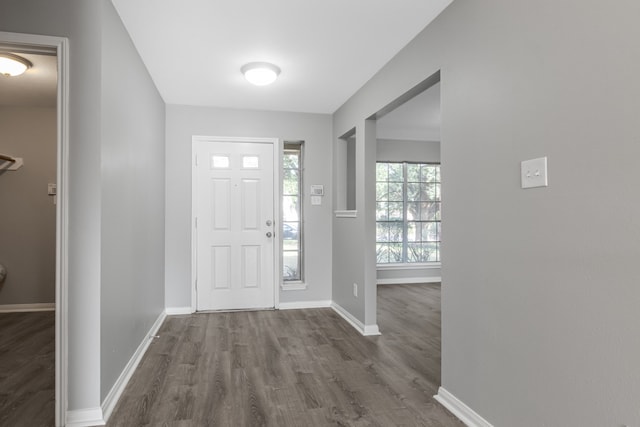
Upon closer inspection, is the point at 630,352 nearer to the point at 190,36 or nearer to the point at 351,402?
the point at 351,402

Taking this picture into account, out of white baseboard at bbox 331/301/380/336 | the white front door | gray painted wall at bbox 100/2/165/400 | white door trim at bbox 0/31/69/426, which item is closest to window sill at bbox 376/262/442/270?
white baseboard at bbox 331/301/380/336

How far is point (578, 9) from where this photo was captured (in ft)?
4.71

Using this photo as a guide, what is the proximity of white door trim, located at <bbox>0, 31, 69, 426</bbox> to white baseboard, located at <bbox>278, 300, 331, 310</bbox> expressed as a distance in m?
2.75

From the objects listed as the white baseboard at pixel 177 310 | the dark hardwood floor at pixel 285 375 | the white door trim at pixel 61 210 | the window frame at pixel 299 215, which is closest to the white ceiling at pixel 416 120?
the window frame at pixel 299 215

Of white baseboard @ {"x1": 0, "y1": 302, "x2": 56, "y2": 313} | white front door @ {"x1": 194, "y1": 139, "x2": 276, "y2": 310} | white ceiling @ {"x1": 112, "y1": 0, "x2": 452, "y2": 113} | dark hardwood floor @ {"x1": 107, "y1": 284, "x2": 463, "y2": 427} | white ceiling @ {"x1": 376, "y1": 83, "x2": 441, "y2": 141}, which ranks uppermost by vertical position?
white ceiling @ {"x1": 376, "y1": 83, "x2": 441, "y2": 141}

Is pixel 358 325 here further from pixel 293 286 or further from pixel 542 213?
pixel 542 213

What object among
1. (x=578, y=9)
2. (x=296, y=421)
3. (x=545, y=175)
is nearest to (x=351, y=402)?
(x=296, y=421)

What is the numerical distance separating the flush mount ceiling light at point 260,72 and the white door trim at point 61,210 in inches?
57.2

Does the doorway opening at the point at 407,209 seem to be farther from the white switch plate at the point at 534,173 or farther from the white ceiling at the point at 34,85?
the white switch plate at the point at 534,173

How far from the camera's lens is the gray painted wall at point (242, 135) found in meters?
4.35

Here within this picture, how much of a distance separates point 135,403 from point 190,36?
2.42 metres

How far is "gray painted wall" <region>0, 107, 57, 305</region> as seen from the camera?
15.0 feet

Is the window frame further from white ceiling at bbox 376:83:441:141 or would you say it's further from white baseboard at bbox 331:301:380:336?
white ceiling at bbox 376:83:441:141

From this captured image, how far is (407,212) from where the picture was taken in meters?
6.52
